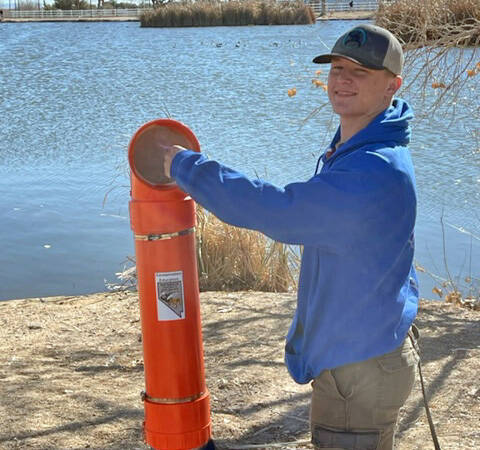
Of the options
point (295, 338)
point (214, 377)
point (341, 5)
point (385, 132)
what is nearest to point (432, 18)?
point (214, 377)

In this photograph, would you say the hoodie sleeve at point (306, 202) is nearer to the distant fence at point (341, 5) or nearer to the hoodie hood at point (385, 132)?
the hoodie hood at point (385, 132)

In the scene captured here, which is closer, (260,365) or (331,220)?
(331,220)

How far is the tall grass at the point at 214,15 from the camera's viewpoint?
155ft

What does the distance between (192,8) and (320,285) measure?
48760 mm

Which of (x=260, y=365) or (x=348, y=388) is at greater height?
(x=348, y=388)

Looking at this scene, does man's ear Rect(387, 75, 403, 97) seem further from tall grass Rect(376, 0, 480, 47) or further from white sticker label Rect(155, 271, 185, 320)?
tall grass Rect(376, 0, 480, 47)

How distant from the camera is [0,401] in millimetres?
4211

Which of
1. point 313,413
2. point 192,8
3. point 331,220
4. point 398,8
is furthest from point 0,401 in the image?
point 192,8

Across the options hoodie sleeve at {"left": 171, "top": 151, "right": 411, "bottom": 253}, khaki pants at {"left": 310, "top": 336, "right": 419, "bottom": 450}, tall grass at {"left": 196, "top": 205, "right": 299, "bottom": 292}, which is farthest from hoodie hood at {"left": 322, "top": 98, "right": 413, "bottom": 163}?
tall grass at {"left": 196, "top": 205, "right": 299, "bottom": 292}

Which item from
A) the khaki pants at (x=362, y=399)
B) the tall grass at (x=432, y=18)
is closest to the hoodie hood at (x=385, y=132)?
the khaki pants at (x=362, y=399)

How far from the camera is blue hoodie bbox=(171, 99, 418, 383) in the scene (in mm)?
2262

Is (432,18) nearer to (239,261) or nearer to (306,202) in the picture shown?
(239,261)

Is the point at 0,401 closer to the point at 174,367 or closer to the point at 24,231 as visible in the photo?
the point at 174,367

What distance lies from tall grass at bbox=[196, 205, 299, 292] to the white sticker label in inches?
145
